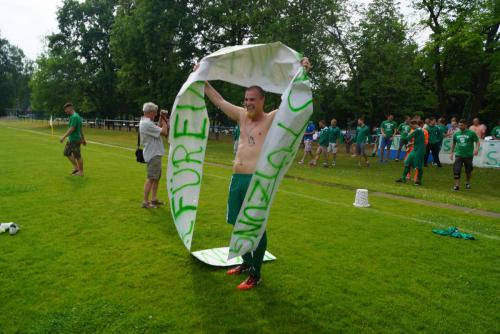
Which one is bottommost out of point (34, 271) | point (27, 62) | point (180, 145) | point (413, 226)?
point (34, 271)

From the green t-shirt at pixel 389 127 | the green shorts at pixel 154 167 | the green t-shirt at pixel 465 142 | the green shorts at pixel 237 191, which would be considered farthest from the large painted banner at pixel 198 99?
the green t-shirt at pixel 389 127

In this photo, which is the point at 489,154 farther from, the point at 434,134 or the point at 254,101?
the point at 254,101

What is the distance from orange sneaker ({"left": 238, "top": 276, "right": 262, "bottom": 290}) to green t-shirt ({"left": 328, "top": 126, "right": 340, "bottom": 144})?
1342cm

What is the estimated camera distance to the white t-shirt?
7141 millimetres

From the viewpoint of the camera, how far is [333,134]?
55.4 feet

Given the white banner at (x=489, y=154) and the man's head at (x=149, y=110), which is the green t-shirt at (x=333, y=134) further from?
the man's head at (x=149, y=110)

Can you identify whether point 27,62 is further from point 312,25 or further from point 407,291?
point 407,291

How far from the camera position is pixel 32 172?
11.5m

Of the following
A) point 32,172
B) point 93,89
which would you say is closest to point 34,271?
point 32,172

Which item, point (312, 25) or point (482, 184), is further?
point (312, 25)

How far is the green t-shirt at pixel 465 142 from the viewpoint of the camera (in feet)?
37.1

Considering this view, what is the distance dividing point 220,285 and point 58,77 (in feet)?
187

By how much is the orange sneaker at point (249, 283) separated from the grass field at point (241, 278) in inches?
3.0

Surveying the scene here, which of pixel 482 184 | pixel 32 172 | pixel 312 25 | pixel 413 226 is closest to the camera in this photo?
pixel 413 226
